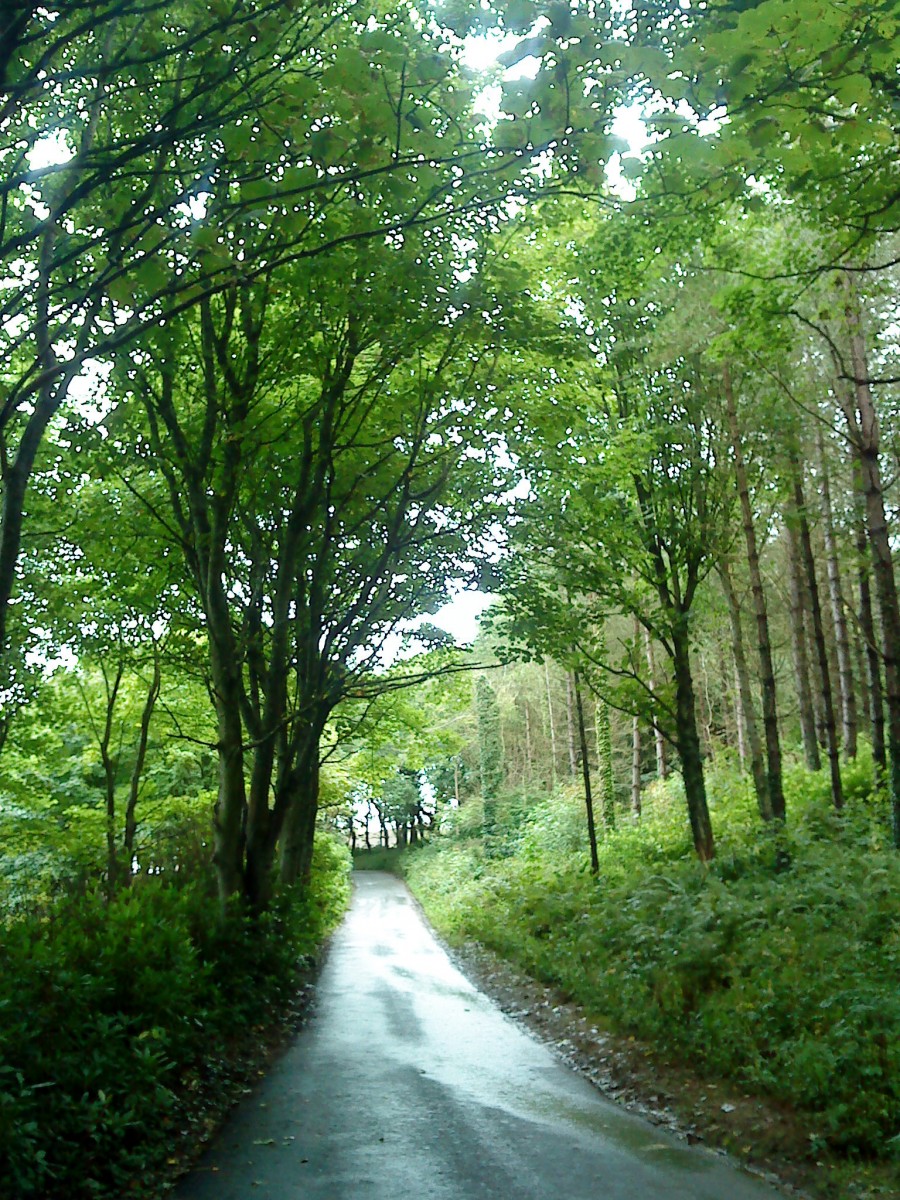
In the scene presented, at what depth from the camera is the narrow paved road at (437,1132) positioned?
6062 millimetres

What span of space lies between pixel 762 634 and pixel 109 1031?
10865 mm

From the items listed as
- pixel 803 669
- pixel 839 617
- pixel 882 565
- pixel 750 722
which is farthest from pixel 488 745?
pixel 882 565

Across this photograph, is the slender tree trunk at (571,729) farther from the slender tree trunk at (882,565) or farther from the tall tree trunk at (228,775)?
the tall tree trunk at (228,775)

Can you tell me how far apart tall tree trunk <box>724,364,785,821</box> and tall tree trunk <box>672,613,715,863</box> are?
46.5 inches

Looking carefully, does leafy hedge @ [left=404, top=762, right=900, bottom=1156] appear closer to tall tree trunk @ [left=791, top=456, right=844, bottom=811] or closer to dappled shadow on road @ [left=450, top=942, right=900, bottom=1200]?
dappled shadow on road @ [left=450, top=942, right=900, bottom=1200]

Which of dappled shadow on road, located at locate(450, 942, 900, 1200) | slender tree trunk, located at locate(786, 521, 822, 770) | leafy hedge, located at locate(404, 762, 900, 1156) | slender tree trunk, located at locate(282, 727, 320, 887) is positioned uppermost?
slender tree trunk, located at locate(786, 521, 822, 770)

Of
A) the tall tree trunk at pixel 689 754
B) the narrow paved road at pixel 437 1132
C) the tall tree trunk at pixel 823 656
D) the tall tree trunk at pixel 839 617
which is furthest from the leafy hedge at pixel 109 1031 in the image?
the tall tree trunk at pixel 839 617

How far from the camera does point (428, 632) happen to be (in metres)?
17.8

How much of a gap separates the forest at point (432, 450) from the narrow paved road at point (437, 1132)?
24.2 inches

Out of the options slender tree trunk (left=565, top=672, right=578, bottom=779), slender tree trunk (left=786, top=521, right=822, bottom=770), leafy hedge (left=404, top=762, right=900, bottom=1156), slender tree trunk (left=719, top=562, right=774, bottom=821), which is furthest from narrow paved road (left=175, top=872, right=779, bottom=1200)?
slender tree trunk (left=565, top=672, right=578, bottom=779)

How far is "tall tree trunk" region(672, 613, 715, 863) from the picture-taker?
50.2 ft

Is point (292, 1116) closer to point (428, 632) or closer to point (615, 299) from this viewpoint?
point (428, 632)

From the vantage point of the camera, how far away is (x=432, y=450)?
1306 cm

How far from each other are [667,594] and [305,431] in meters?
7.32
